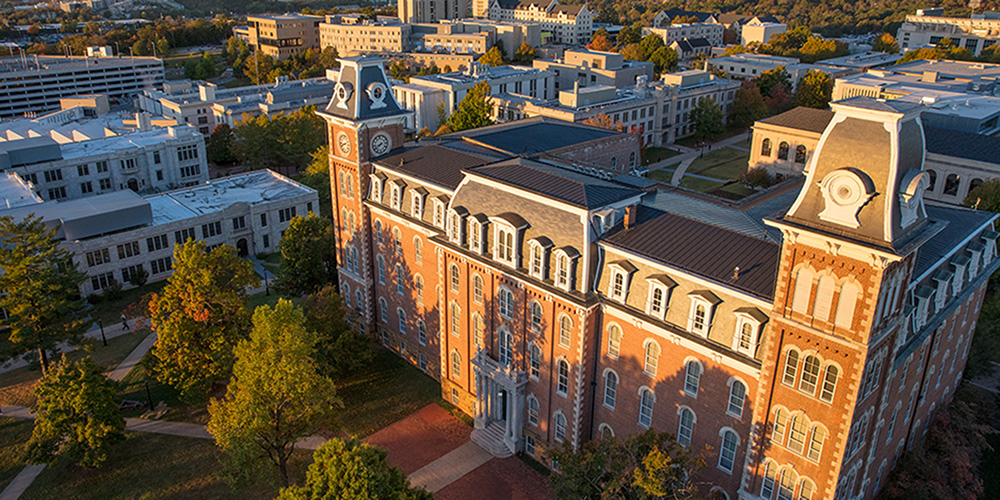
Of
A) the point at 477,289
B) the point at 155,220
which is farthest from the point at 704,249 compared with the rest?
the point at 155,220

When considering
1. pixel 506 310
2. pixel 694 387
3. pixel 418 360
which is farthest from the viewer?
pixel 418 360

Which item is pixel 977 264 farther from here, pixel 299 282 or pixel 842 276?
pixel 299 282

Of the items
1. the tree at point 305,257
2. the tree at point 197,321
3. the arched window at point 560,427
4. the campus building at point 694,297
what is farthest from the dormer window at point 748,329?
the tree at point 305,257

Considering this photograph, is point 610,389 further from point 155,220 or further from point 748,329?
point 155,220

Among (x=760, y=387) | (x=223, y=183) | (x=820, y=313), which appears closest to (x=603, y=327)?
(x=760, y=387)

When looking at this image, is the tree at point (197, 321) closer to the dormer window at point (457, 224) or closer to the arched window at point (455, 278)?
the arched window at point (455, 278)
